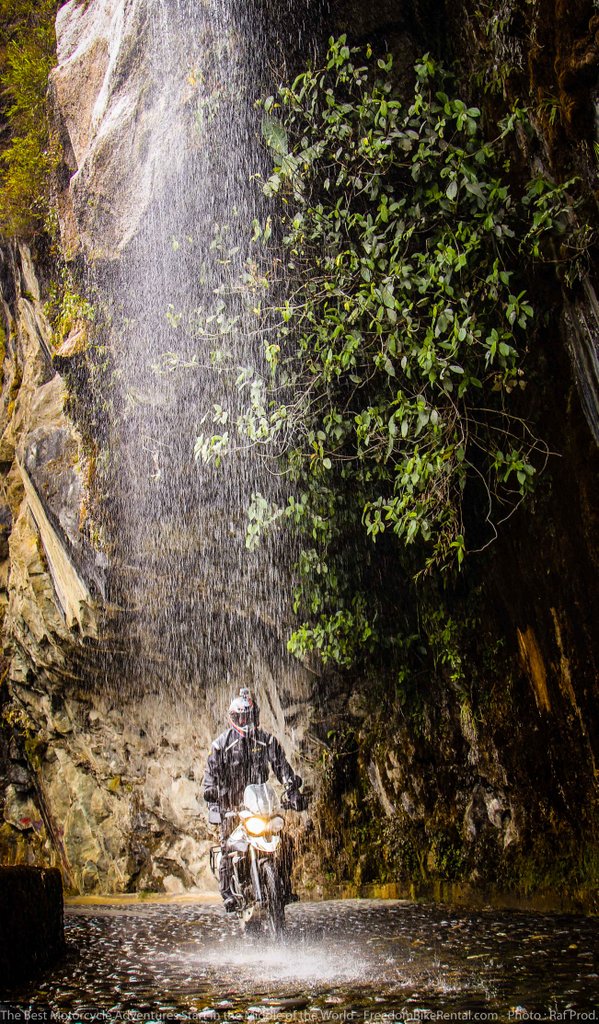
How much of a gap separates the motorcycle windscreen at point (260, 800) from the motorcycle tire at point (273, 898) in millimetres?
385

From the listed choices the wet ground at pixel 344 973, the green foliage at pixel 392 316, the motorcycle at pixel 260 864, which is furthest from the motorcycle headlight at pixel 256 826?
the green foliage at pixel 392 316

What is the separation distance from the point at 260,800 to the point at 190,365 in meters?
4.87

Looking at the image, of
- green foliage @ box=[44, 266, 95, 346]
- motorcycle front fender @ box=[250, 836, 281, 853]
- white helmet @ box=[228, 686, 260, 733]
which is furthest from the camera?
green foliage @ box=[44, 266, 95, 346]

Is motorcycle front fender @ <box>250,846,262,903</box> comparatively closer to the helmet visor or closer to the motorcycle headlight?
the motorcycle headlight

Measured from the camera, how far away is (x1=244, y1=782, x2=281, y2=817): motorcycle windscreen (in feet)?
19.9

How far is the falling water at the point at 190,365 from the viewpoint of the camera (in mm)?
8891

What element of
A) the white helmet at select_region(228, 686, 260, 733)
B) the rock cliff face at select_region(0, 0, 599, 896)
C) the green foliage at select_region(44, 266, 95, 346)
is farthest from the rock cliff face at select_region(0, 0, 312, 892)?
the white helmet at select_region(228, 686, 260, 733)

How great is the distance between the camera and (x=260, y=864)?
6043 mm

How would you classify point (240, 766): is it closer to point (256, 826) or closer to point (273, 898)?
point (256, 826)

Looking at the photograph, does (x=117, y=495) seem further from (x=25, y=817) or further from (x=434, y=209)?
(x=25, y=817)

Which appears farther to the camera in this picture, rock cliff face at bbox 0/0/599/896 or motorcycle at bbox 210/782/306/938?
rock cliff face at bbox 0/0/599/896

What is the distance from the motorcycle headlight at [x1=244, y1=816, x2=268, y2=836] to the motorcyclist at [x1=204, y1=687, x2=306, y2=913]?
373mm

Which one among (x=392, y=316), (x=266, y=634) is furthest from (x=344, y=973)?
(x=266, y=634)

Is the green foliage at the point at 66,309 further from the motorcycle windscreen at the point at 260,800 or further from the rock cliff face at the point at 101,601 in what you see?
the motorcycle windscreen at the point at 260,800
